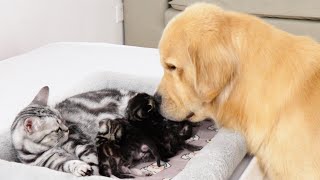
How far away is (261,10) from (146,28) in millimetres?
868

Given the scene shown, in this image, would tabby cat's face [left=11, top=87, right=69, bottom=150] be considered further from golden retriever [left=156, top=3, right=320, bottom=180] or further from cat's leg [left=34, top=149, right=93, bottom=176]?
golden retriever [left=156, top=3, right=320, bottom=180]

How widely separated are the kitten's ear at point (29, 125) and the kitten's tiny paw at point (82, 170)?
9.5 inches

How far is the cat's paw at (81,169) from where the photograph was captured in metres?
1.36

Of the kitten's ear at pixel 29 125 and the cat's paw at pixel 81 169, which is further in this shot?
the kitten's ear at pixel 29 125

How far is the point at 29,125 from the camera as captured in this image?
1507 mm

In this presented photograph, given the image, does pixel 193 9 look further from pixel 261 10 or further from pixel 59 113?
pixel 261 10

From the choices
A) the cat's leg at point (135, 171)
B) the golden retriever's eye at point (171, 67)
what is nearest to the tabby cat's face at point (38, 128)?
the cat's leg at point (135, 171)

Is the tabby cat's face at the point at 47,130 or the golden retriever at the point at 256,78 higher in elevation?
the golden retriever at the point at 256,78

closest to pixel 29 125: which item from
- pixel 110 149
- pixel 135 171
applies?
pixel 110 149

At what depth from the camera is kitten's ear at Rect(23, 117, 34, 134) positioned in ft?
4.92

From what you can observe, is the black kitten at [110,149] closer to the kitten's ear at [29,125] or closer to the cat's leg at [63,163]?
the cat's leg at [63,163]

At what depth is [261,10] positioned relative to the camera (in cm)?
286

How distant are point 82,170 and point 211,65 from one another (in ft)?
1.71

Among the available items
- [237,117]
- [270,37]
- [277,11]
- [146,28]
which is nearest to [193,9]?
[270,37]
